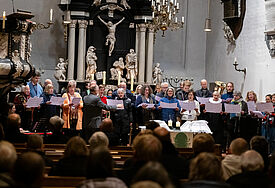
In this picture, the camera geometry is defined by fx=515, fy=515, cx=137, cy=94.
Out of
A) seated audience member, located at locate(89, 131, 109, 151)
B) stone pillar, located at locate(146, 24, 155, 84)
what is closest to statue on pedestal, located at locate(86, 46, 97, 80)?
stone pillar, located at locate(146, 24, 155, 84)

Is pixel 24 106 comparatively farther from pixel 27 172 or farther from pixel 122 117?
pixel 27 172

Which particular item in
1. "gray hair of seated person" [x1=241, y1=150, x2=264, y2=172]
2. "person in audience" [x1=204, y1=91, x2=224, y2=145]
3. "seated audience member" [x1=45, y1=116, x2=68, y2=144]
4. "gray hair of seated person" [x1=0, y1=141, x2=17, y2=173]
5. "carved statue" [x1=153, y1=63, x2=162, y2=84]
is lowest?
"person in audience" [x1=204, y1=91, x2=224, y2=145]

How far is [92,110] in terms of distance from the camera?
973 centimetres

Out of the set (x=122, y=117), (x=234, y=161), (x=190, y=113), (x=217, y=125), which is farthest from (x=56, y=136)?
(x=217, y=125)

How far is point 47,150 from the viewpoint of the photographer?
22.3 ft

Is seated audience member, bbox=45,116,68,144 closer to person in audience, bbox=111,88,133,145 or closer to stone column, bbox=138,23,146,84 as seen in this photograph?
person in audience, bbox=111,88,133,145

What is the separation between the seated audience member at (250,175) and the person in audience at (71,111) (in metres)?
6.37

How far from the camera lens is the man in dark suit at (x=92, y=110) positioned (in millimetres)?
9609

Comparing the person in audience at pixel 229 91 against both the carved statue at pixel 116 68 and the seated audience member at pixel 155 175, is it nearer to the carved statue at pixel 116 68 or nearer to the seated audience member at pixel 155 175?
the carved statue at pixel 116 68

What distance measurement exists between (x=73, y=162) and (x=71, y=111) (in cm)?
578

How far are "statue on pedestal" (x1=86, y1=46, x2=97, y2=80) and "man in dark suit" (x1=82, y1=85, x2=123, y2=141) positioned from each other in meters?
6.98

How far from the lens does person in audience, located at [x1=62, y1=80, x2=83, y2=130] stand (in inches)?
417

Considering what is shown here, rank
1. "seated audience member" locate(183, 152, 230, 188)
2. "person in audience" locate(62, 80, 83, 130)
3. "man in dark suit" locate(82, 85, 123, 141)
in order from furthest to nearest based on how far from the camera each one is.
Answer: "person in audience" locate(62, 80, 83, 130) → "man in dark suit" locate(82, 85, 123, 141) → "seated audience member" locate(183, 152, 230, 188)

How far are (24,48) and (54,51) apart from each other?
914cm
